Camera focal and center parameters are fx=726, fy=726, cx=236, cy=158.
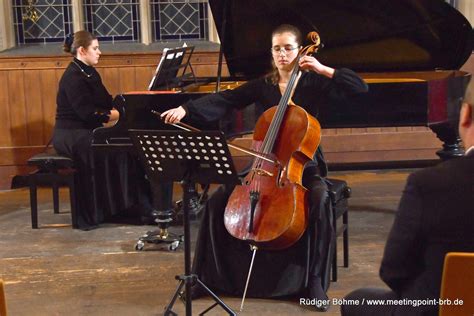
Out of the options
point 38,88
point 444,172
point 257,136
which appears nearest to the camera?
point 444,172

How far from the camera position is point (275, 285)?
3.55 meters

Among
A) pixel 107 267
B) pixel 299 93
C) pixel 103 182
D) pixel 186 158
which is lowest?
pixel 107 267

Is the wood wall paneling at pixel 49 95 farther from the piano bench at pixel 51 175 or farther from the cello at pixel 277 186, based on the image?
the cello at pixel 277 186

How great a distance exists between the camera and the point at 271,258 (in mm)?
3561

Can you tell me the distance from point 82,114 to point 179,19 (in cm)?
201

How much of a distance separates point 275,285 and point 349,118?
62.3 inches

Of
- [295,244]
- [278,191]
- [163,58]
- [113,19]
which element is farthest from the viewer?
[113,19]

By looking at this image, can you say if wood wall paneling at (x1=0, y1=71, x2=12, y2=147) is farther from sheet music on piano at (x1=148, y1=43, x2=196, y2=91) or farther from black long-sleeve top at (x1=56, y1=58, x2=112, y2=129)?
sheet music on piano at (x1=148, y1=43, x2=196, y2=91)

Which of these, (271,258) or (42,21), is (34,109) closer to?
(42,21)

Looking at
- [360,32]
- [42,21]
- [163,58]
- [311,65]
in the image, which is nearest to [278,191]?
[311,65]

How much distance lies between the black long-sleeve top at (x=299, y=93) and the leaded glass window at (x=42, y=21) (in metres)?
3.19

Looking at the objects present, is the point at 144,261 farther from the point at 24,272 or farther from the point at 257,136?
the point at 257,136

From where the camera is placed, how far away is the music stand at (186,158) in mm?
2805

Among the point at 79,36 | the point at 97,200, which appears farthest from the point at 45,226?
the point at 79,36
